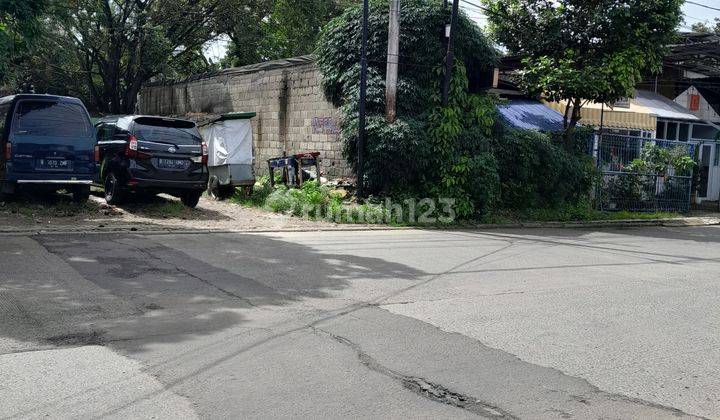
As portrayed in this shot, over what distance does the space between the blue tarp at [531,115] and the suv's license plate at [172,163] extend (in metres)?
10.2

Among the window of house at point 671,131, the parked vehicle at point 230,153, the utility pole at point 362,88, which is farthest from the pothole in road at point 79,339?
the window of house at point 671,131

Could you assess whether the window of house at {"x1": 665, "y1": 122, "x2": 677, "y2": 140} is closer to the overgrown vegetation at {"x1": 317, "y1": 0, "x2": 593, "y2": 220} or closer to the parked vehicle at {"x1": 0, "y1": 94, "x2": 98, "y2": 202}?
the overgrown vegetation at {"x1": 317, "y1": 0, "x2": 593, "y2": 220}

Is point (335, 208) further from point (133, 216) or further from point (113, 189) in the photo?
point (113, 189)

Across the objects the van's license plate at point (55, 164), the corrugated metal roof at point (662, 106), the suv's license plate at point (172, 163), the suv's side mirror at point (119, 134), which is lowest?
the van's license plate at point (55, 164)

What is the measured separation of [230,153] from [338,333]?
430 inches

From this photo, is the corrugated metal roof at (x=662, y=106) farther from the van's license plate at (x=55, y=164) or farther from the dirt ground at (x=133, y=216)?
the van's license plate at (x=55, y=164)

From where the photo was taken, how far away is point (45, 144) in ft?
39.9

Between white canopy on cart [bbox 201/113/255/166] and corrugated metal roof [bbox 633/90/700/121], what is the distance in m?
14.7

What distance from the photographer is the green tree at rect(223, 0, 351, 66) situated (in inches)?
1162

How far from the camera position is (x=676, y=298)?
842cm

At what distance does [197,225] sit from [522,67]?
12.2m

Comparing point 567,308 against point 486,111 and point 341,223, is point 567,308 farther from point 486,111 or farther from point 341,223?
point 486,111

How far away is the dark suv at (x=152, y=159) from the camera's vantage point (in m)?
13.1

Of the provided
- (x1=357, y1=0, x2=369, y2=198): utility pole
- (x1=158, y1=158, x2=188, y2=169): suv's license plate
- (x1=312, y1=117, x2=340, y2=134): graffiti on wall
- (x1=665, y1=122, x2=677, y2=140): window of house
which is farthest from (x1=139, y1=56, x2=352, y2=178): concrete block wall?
(x1=665, y1=122, x2=677, y2=140): window of house
